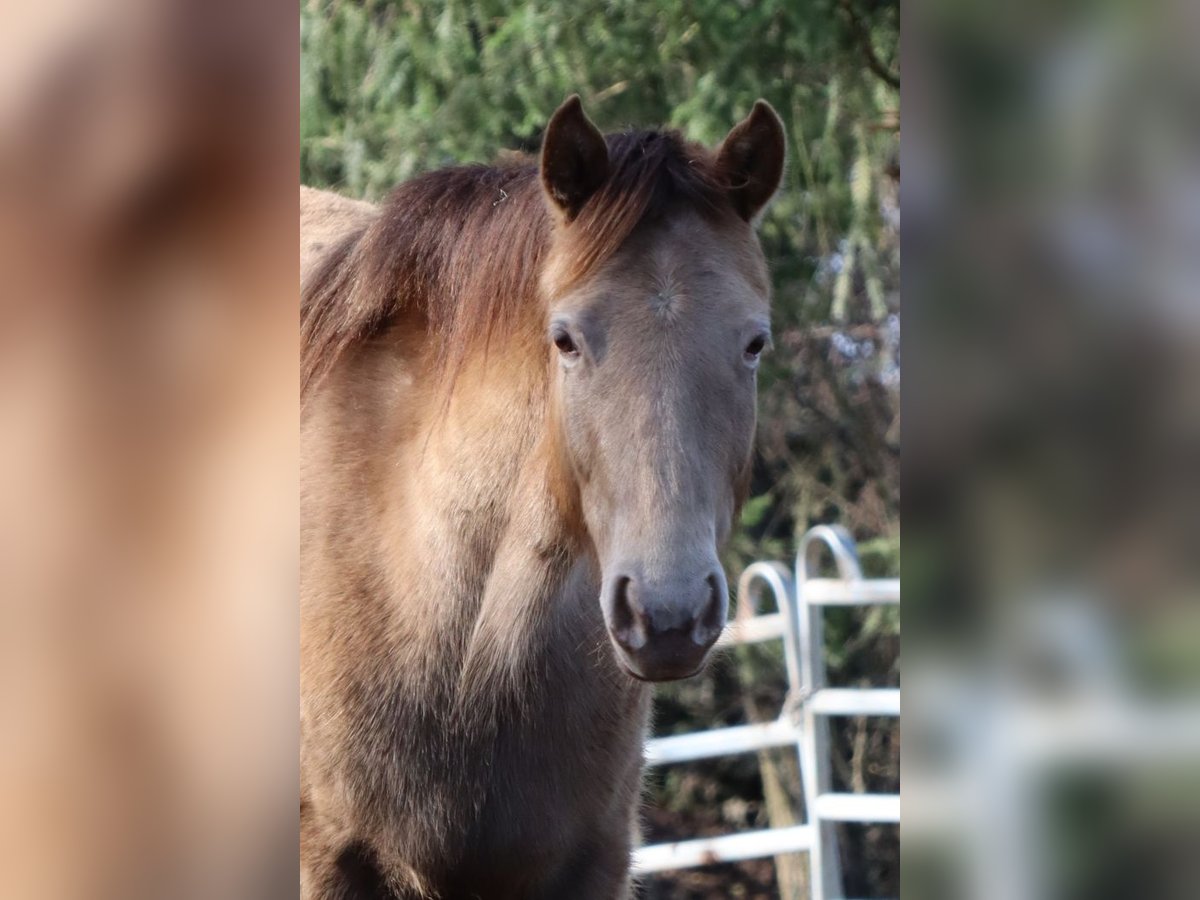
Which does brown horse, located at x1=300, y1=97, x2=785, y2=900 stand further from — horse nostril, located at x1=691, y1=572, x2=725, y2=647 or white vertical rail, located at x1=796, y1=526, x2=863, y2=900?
white vertical rail, located at x1=796, y1=526, x2=863, y2=900

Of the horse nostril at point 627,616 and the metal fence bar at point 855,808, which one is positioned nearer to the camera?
the horse nostril at point 627,616

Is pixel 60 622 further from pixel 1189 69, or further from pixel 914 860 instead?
pixel 1189 69

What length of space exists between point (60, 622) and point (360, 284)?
200 cm

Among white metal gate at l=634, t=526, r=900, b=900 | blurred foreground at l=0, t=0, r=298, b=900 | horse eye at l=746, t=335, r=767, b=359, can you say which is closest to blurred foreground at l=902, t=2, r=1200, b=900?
blurred foreground at l=0, t=0, r=298, b=900

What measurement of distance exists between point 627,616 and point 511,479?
55cm

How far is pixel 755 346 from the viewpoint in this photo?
1.99 metres

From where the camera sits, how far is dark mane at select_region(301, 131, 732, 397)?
2.04 metres

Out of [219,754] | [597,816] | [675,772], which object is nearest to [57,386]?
[219,754]

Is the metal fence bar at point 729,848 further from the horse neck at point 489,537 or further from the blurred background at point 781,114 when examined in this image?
the horse neck at point 489,537

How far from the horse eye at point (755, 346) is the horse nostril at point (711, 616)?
1.38 feet

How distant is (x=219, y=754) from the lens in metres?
0.62

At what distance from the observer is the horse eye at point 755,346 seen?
198 centimetres

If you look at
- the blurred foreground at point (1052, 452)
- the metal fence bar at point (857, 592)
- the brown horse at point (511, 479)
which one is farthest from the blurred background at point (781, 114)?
the blurred foreground at point (1052, 452)

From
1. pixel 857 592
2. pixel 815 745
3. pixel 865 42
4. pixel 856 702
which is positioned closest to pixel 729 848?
pixel 815 745
